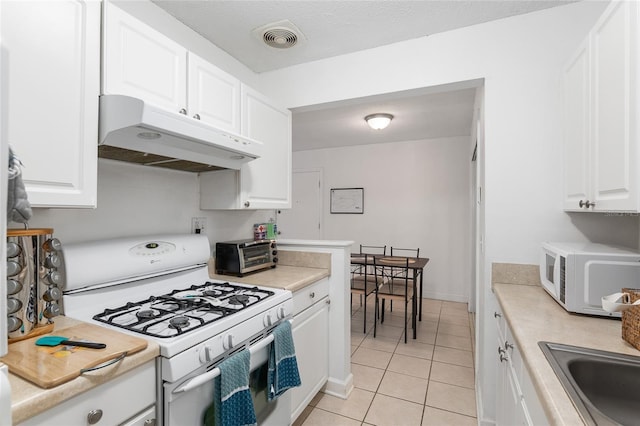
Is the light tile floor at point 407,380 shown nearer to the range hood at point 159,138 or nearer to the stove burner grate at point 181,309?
the stove burner grate at point 181,309

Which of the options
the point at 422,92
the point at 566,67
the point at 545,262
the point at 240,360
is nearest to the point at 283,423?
the point at 240,360

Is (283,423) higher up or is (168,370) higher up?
(168,370)

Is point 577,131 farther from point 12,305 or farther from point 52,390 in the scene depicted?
point 12,305

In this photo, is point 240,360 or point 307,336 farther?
point 307,336

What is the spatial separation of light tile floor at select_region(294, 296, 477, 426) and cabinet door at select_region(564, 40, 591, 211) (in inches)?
58.0

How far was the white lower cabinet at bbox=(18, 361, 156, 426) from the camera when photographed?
0.79m

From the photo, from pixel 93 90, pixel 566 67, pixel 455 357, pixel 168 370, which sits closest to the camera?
pixel 168 370

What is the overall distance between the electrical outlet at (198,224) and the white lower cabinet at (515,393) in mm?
1735

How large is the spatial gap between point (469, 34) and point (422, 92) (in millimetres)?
389

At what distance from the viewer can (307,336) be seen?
6.33 feet

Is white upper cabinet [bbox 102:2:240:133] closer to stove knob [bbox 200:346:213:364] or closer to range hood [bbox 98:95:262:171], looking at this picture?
range hood [bbox 98:95:262:171]

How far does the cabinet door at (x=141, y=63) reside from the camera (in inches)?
48.1

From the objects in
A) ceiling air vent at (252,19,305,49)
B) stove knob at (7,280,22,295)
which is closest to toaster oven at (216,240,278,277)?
stove knob at (7,280,22,295)

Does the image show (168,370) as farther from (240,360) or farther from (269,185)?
(269,185)
